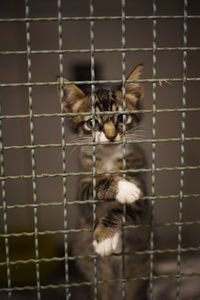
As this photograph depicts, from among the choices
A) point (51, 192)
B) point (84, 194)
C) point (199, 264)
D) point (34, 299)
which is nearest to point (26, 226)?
point (51, 192)

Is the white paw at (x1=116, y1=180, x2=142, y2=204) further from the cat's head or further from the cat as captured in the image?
the cat's head

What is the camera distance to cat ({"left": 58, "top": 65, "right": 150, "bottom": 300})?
1309 mm

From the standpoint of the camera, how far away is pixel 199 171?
6.24ft

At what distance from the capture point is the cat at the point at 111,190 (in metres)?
1.31

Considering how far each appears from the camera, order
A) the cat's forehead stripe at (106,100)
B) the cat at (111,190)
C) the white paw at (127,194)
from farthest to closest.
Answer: the cat's forehead stripe at (106,100) → the cat at (111,190) → the white paw at (127,194)

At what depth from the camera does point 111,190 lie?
50.7 inches

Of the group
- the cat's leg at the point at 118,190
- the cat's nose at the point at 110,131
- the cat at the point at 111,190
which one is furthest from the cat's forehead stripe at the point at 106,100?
the cat's leg at the point at 118,190

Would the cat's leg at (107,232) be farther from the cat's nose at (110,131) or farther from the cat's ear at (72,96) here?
the cat's ear at (72,96)

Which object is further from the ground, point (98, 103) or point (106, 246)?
point (98, 103)

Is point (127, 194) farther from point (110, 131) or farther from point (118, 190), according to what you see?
point (110, 131)

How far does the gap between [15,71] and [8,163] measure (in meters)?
0.42

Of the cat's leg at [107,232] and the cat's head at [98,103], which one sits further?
the cat's head at [98,103]

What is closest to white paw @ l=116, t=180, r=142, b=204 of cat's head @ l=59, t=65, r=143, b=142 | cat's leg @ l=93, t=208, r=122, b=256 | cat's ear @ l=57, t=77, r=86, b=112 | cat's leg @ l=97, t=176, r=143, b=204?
cat's leg @ l=97, t=176, r=143, b=204

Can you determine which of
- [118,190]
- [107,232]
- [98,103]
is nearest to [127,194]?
[118,190]
